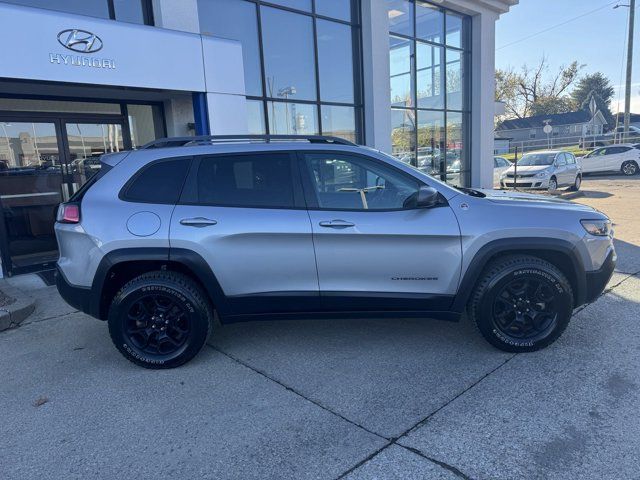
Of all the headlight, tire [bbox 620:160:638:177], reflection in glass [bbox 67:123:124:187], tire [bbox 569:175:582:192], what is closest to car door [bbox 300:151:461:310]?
the headlight

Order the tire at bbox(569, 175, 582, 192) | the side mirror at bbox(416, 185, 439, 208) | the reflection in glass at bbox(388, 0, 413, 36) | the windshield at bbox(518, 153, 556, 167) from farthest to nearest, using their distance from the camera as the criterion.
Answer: the tire at bbox(569, 175, 582, 192)
the windshield at bbox(518, 153, 556, 167)
the reflection in glass at bbox(388, 0, 413, 36)
the side mirror at bbox(416, 185, 439, 208)

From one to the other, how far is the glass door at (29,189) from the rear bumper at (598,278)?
7329 millimetres

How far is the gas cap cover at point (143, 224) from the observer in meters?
3.63

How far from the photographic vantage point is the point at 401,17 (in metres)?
12.1

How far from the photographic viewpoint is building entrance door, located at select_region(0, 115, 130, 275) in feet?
23.0

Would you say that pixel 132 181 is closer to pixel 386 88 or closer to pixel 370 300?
pixel 370 300

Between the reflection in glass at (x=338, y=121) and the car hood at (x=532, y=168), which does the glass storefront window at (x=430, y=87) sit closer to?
the reflection in glass at (x=338, y=121)

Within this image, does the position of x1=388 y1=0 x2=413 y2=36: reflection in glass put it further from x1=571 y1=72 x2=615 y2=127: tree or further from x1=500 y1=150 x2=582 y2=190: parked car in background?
x1=571 y1=72 x2=615 y2=127: tree

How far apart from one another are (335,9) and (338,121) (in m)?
2.56

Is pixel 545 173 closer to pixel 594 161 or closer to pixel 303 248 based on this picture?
pixel 594 161

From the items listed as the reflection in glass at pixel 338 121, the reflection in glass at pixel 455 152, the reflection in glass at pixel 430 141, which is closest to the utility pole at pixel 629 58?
the reflection in glass at pixel 455 152

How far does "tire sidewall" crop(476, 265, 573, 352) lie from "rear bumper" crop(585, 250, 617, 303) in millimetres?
229

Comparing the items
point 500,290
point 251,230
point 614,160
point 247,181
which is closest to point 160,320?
point 251,230

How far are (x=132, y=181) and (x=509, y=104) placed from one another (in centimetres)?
7441
